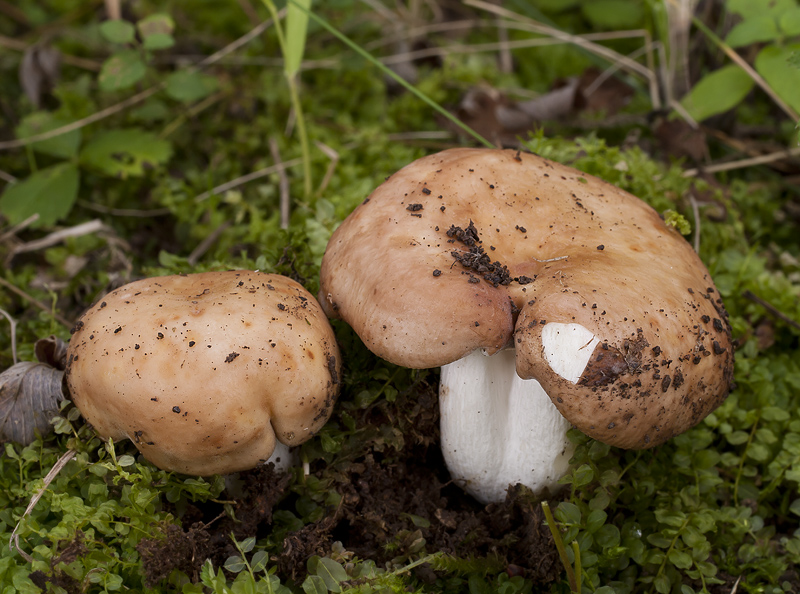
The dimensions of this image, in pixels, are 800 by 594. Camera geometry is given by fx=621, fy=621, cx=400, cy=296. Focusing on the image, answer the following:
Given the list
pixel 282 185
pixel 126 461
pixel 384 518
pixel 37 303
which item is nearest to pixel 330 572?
pixel 384 518

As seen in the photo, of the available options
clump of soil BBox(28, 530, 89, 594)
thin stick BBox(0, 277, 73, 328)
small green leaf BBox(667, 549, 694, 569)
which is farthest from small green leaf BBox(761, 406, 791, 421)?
thin stick BBox(0, 277, 73, 328)

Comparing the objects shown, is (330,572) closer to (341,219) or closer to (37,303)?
(341,219)

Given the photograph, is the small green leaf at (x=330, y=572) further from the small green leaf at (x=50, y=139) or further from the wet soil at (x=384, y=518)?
the small green leaf at (x=50, y=139)

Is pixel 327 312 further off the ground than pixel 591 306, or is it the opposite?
pixel 591 306

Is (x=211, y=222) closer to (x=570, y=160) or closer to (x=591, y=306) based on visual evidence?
(x=570, y=160)

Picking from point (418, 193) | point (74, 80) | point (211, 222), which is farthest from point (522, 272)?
point (74, 80)

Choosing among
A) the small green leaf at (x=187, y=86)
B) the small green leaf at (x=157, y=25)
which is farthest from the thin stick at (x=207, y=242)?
the small green leaf at (x=157, y=25)
